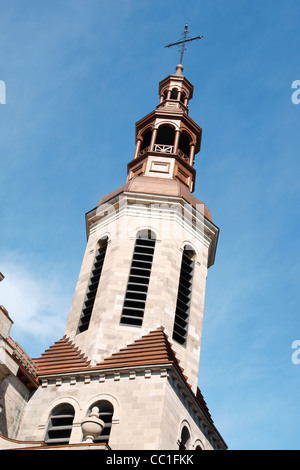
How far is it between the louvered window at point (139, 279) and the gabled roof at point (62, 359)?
95.3 inches

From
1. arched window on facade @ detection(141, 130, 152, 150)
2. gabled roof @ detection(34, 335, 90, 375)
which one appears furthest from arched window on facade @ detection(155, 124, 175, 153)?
gabled roof @ detection(34, 335, 90, 375)

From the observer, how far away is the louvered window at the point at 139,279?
32531mm

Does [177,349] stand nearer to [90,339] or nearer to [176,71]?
[90,339]

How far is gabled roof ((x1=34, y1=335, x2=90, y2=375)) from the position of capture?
30.3m

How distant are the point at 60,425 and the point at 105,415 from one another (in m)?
1.87

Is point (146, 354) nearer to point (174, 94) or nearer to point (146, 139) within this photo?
point (146, 139)

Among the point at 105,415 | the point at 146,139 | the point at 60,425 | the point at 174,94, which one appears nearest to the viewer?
the point at 105,415

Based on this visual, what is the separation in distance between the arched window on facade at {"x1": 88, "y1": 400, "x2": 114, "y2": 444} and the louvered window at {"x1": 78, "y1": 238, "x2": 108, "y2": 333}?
4818 mm

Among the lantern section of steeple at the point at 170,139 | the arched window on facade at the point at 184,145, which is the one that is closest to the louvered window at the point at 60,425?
the lantern section of steeple at the point at 170,139

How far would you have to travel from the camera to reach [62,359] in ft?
102

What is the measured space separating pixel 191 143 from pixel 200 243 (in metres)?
9.04

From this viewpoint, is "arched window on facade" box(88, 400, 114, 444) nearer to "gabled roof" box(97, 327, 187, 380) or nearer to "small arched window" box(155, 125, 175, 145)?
A: "gabled roof" box(97, 327, 187, 380)

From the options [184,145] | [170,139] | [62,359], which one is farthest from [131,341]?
[184,145]
